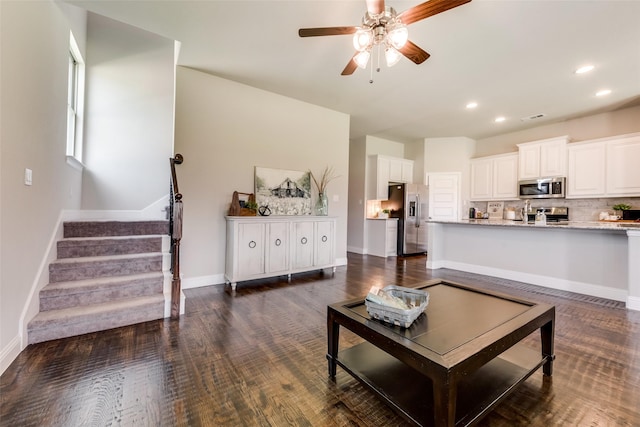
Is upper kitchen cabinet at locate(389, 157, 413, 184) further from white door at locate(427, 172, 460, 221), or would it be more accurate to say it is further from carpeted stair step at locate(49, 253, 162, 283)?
carpeted stair step at locate(49, 253, 162, 283)

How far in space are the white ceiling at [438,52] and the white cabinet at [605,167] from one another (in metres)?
0.65

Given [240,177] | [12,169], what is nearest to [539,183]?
[240,177]

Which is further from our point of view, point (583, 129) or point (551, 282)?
point (583, 129)

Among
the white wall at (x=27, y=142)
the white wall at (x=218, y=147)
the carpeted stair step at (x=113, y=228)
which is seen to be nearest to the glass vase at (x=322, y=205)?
the white wall at (x=218, y=147)

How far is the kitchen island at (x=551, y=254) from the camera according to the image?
3299 mm

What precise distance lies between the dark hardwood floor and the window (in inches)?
106

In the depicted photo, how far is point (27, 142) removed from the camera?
6.72ft

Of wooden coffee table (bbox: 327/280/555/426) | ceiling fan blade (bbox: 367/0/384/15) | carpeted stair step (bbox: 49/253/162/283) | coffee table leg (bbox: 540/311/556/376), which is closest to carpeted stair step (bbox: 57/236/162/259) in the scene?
carpeted stair step (bbox: 49/253/162/283)

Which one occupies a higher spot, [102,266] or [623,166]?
[623,166]

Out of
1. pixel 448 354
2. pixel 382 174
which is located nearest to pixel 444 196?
pixel 382 174

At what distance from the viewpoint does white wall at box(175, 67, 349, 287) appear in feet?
12.0

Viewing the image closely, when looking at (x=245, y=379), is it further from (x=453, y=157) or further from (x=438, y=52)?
(x=453, y=157)

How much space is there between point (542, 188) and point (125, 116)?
25.5 feet

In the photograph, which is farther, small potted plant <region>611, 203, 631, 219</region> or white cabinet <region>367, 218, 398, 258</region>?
white cabinet <region>367, 218, 398, 258</region>
